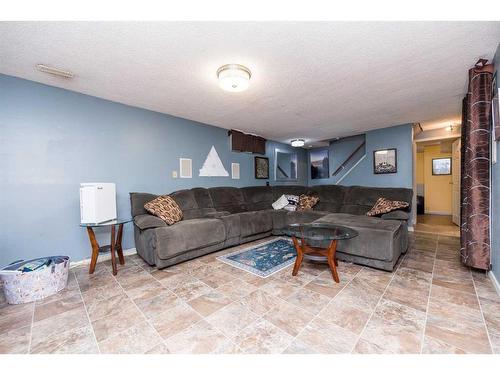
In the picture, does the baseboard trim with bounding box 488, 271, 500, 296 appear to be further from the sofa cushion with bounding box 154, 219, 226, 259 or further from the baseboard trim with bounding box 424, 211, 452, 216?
the baseboard trim with bounding box 424, 211, 452, 216

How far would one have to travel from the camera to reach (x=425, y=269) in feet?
7.81

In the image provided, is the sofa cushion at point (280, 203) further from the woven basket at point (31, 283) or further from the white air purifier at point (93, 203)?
the woven basket at point (31, 283)

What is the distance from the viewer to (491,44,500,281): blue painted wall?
1853mm

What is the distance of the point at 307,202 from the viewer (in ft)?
14.4

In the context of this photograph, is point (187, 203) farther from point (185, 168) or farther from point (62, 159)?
point (62, 159)

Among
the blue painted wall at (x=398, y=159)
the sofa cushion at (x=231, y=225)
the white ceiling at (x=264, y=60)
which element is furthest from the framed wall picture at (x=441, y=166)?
the sofa cushion at (x=231, y=225)

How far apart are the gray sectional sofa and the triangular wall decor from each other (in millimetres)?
379

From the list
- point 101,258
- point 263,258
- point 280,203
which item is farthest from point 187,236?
point 280,203
